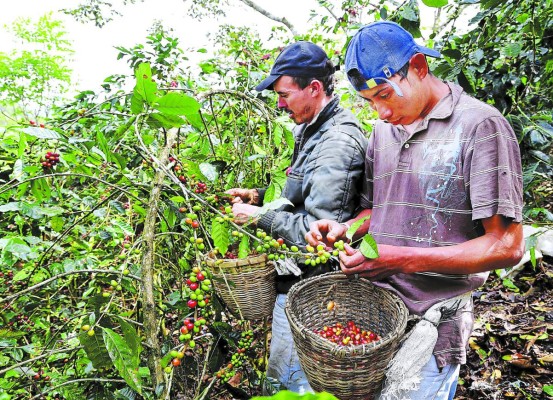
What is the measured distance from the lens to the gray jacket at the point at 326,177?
5.64 feet

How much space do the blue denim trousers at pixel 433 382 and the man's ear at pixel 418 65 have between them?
40.0 inches

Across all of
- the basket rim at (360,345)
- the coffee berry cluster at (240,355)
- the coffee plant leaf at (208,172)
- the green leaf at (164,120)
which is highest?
the green leaf at (164,120)

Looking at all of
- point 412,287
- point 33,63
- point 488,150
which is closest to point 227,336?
point 412,287

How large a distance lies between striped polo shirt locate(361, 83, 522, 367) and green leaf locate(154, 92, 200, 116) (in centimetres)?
82

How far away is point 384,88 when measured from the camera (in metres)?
1.44

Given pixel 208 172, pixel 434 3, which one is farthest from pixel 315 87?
pixel 208 172

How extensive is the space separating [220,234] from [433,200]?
76cm

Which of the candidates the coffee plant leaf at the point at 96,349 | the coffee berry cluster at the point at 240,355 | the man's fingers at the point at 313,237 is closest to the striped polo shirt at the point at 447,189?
the man's fingers at the point at 313,237

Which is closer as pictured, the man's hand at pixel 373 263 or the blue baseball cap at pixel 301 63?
the man's hand at pixel 373 263

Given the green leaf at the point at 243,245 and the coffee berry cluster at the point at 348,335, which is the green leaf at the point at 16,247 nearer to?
the green leaf at the point at 243,245

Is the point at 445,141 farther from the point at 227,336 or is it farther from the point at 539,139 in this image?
the point at 227,336

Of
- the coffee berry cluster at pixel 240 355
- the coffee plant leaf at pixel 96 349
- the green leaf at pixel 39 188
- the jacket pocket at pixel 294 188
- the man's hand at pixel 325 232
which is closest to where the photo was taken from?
the coffee plant leaf at pixel 96 349

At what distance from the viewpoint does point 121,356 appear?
109 centimetres

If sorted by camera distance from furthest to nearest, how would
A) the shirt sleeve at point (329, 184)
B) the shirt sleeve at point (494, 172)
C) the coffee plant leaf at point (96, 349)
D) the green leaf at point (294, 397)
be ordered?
the shirt sleeve at point (329, 184) → the shirt sleeve at point (494, 172) → the coffee plant leaf at point (96, 349) → the green leaf at point (294, 397)
